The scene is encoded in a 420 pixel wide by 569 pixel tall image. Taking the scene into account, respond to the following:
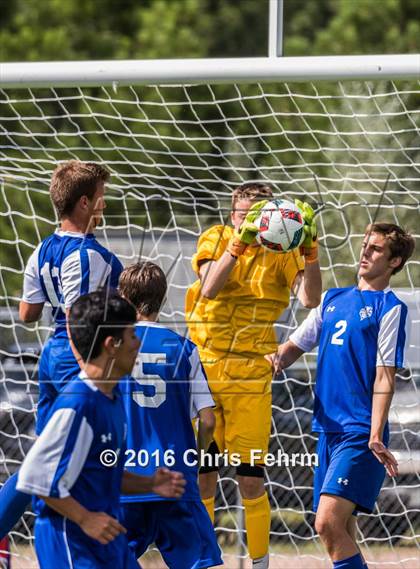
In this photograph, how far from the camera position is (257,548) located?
17.6 ft

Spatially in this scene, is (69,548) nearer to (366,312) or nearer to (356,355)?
(356,355)

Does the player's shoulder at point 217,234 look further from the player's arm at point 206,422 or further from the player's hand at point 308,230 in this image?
the player's arm at point 206,422

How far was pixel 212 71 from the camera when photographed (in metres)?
5.57

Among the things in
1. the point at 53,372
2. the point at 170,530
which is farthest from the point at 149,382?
the point at 170,530

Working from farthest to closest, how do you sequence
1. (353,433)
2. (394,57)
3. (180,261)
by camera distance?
(180,261), (394,57), (353,433)

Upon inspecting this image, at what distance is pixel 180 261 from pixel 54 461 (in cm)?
281

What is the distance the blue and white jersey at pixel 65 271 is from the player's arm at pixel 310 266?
81 cm

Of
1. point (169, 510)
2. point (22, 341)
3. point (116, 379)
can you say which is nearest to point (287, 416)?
point (22, 341)

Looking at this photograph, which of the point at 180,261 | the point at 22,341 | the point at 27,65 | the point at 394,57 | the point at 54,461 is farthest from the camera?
the point at 22,341

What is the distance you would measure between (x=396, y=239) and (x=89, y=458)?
1.82m

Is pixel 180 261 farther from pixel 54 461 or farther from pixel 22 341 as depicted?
pixel 54 461

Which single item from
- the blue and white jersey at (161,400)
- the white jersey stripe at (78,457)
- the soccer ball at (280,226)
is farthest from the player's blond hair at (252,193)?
the white jersey stripe at (78,457)

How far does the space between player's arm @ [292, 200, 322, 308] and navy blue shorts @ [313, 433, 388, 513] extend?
623mm

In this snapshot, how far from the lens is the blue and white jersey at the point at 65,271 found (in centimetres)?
495
